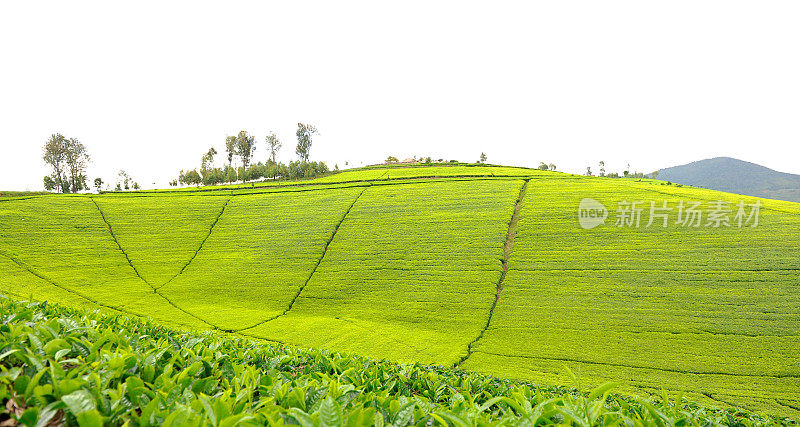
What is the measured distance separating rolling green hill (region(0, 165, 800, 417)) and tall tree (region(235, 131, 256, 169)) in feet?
121

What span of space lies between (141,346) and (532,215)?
3514 centimetres

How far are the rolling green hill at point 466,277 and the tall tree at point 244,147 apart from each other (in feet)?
121

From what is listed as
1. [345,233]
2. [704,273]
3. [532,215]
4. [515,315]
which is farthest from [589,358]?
[345,233]

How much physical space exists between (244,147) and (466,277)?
67216 millimetres

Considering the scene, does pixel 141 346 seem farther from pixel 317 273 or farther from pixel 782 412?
pixel 317 273

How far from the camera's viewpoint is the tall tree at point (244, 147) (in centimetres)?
7888

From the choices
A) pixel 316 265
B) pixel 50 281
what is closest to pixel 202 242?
pixel 50 281

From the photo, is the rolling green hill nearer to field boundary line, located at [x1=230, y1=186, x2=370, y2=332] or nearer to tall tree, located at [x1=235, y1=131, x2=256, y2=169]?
field boundary line, located at [x1=230, y1=186, x2=370, y2=332]

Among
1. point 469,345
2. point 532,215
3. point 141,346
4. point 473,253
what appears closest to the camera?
point 141,346

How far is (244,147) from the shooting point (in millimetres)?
79125

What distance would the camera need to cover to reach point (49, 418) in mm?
1382

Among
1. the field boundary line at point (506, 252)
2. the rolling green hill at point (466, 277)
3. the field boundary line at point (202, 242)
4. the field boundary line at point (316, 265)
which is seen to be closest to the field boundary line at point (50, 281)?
the rolling green hill at point (466, 277)

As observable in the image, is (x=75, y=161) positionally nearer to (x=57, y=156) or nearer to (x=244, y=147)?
(x=57, y=156)

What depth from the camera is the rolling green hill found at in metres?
18.2
